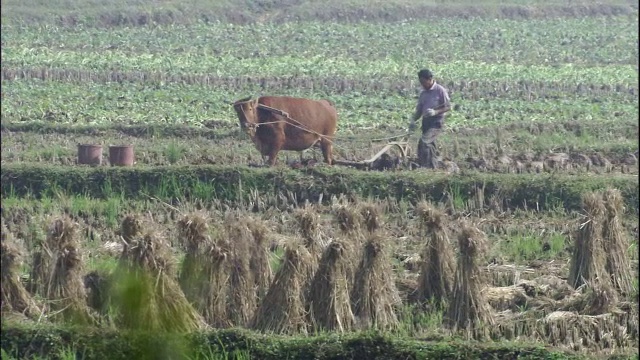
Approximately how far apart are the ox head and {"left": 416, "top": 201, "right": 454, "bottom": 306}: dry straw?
18.8ft

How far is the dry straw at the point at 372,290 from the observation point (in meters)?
9.49

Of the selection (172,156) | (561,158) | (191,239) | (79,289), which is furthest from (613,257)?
(172,156)

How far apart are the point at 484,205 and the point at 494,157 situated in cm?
310

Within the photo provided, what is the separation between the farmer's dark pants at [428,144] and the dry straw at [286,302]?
6.79m

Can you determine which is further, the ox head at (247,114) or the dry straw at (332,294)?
the ox head at (247,114)

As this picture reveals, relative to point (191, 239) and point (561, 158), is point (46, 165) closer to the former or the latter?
point (191, 239)

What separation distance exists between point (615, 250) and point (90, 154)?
24.4 feet

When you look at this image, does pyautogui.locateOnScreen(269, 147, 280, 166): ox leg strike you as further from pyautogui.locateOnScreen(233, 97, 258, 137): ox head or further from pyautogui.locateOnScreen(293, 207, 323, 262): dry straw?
pyautogui.locateOnScreen(293, 207, 323, 262): dry straw

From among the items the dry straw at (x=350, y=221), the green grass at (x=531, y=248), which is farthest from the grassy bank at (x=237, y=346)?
the green grass at (x=531, y=248)

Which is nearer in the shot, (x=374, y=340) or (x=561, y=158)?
(x=374, y=340)

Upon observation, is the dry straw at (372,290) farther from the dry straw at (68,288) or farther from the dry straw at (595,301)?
the dry straw at (68,288)

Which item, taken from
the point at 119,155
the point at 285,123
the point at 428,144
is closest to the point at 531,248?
the point at 428,144

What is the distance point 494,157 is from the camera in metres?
17.1

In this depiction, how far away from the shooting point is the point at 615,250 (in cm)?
1064
